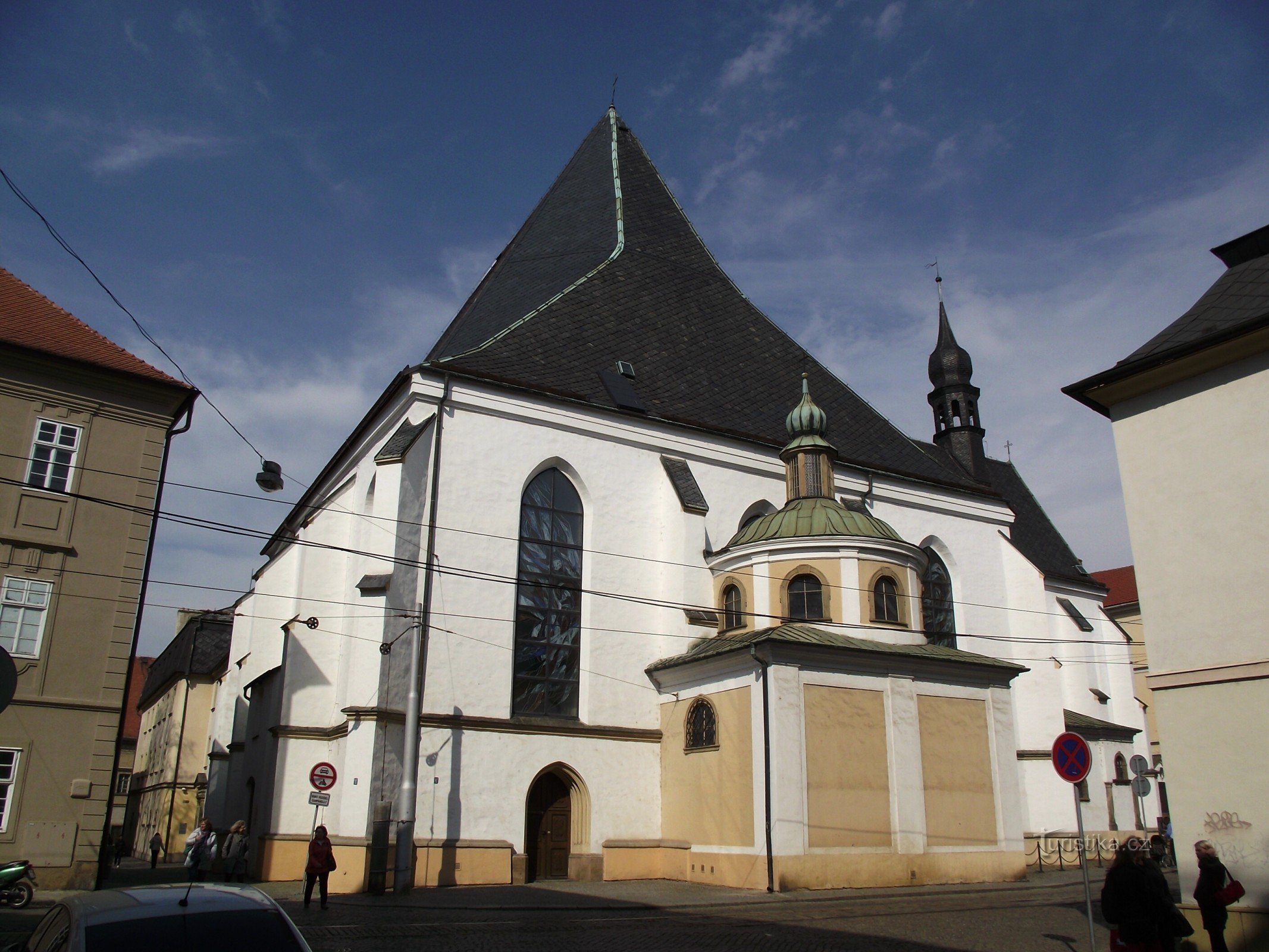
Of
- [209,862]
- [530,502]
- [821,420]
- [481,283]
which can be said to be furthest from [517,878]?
[481,283]

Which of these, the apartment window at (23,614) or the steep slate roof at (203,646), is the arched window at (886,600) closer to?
the apartment window at (23,614)

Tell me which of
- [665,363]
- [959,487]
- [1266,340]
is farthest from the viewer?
[959,487]

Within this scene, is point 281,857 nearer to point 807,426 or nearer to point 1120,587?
point 807,426

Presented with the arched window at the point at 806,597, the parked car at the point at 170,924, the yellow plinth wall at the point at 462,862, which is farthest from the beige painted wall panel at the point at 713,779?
the parked car at the point at 170,924

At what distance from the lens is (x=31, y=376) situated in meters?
17.3

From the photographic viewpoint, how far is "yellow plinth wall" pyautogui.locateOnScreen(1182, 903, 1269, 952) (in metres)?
9.90

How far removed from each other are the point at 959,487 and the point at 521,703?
46.1 ft

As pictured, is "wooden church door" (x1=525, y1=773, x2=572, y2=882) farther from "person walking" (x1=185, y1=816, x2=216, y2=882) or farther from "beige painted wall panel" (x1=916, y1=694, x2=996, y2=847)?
"beige painted wall panel" (x1=916, y1=694, x2=996, y2=847)

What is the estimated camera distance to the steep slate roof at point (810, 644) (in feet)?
61.0

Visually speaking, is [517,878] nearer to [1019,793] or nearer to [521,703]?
[521,703]

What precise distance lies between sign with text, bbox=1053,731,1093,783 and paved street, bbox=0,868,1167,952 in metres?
2.13

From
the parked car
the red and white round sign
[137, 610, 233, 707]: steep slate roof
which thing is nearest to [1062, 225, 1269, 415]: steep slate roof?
the parked car

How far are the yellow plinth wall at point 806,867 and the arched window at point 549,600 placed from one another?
300 centimetres

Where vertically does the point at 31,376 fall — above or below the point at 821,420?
below
